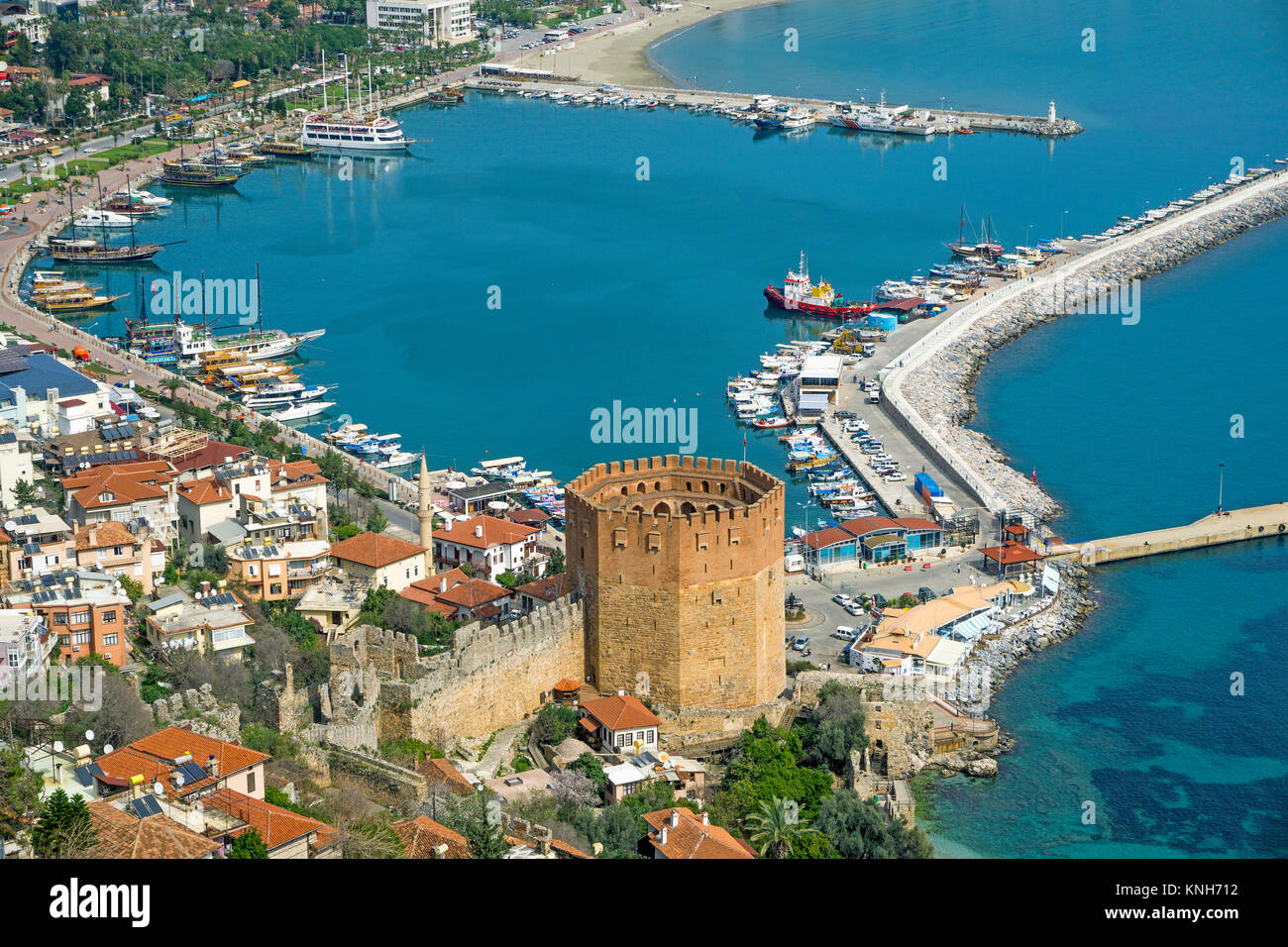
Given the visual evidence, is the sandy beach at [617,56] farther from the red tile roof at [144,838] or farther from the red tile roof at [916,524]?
the red tile roof at [144,838]

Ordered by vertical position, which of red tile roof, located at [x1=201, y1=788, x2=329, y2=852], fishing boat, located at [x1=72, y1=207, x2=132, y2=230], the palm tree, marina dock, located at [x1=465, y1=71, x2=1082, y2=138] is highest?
marina dock, located at [x1=465, y1=71, x2=1082, y2=138]

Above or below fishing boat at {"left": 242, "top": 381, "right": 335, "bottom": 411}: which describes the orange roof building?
above

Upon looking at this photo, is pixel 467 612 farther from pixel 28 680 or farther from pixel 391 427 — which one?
pixel 391 427

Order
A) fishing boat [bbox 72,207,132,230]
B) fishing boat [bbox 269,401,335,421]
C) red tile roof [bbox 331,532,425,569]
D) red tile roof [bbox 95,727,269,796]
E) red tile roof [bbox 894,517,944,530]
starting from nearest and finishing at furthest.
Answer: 1. red tile roof [bbox 95,727,269,796]
2. red tile roof [bbox 331,532,425,569]
3. red tile roof [bbox 894,517,944,530]
4. fishing boat [bbox 269,401,335,421]
5. fishing boat [bbox 72,207,132,230]

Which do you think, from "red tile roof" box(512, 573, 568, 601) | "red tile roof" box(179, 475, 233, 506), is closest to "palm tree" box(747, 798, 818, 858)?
"red tile roof" box(512, 573, 568, 601)

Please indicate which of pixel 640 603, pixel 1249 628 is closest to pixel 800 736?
pixel 640 603

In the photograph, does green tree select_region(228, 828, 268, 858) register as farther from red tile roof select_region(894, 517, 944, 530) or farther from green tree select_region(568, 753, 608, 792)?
red tile roof select_region(894, 517, 944, 530)

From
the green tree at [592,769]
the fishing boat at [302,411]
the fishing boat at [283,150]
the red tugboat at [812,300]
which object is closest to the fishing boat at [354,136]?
the fishing boat at [283,150]
